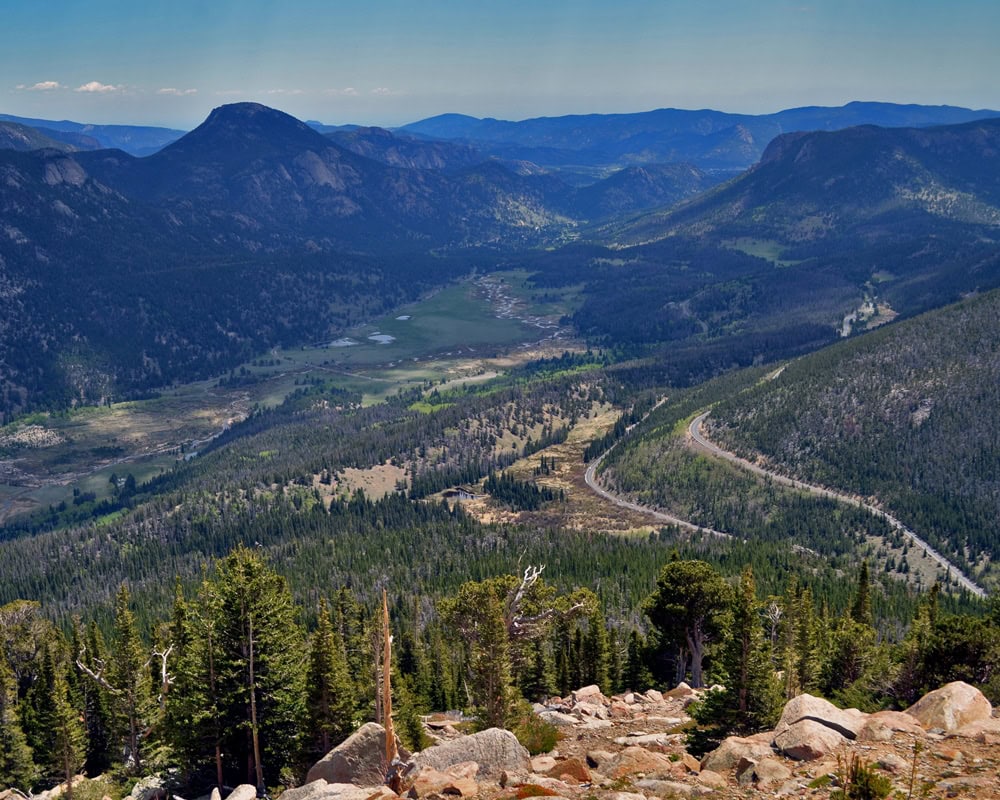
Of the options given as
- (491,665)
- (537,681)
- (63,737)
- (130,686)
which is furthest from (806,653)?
(63,737)

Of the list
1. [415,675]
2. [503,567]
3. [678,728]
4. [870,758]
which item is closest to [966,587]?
[503,567]

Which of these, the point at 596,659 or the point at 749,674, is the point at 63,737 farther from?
the point at 749,674

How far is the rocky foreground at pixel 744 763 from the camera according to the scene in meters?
41.0

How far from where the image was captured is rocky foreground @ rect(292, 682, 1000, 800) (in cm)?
4100

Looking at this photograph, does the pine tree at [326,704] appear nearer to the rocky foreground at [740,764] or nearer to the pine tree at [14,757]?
the rocky foreground at [740,764]

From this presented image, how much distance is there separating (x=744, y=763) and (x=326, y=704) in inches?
1273

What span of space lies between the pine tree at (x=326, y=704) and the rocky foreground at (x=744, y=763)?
39.7 ft

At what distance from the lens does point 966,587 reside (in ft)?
591

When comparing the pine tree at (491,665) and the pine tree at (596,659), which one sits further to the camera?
the pine tree at (596,659)

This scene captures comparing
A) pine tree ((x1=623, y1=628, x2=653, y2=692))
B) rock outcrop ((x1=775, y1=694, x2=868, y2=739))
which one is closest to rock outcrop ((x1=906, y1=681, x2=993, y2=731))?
rock outcrop ((x1=775, y1=694, x2=868, y2=739))

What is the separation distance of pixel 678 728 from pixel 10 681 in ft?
227

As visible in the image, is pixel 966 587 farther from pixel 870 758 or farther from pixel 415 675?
pixel 870 758

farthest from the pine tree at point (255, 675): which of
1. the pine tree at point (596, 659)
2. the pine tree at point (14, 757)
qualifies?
the pine tree at point (596, 659)

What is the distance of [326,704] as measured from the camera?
65250mm
